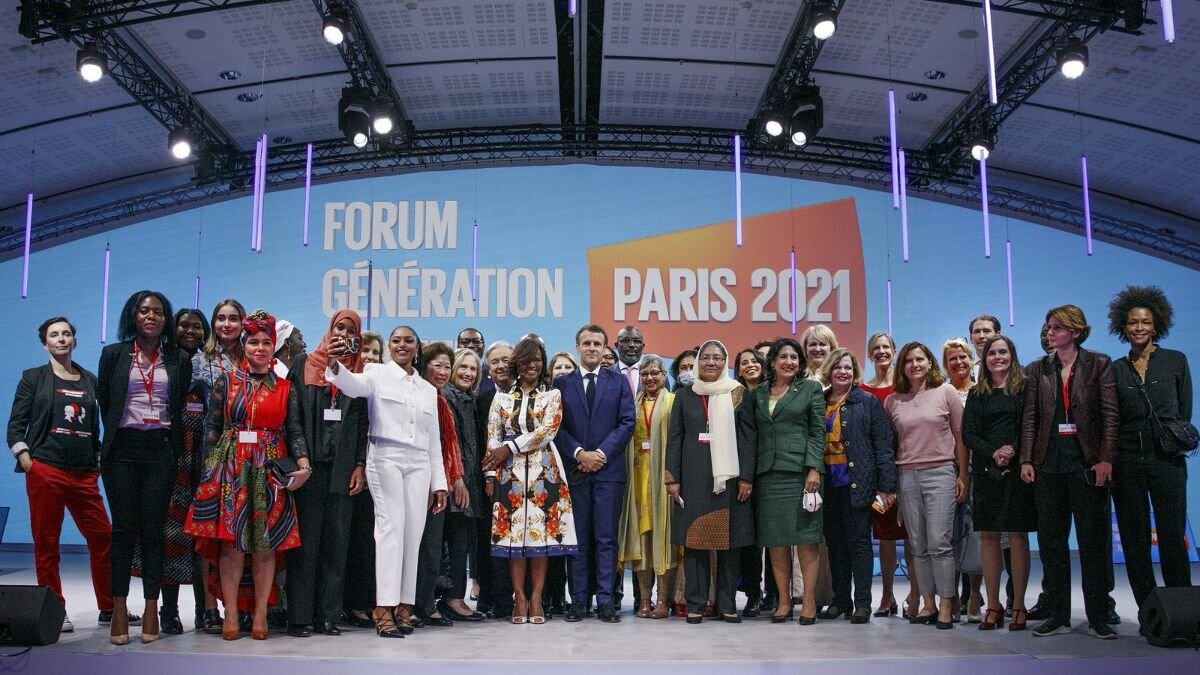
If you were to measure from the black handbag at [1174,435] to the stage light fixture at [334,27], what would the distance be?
6006 mm

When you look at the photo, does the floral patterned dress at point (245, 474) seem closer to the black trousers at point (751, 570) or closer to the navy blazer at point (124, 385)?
the navy blazer at point (124, 385)

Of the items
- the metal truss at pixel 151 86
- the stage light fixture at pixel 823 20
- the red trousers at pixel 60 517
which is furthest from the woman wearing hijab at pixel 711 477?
the metal truss at pixel 151 86

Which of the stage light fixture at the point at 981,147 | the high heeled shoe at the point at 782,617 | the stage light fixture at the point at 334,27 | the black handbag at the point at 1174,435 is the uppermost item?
the stage light fixture at the point at 334,27

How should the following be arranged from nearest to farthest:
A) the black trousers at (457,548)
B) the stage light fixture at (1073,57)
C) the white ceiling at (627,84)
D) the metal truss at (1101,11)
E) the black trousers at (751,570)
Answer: the black trousers at (457,548) < the black trousers at (751,570) < the metal truss at (1101,11) < the stage light fixture at (1073,57) < the white ceiling at (627,84)

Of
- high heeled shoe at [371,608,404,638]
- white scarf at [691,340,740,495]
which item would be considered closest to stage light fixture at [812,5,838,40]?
white scarf at [691,340,740,495]

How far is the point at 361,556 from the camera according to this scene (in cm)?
430

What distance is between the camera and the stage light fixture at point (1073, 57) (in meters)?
7.43

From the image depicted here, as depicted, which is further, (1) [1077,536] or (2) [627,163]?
(2) [627,163]

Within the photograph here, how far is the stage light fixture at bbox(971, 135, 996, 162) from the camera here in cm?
881

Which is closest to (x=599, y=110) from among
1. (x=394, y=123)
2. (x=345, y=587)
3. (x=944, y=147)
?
(x=394, y=123)

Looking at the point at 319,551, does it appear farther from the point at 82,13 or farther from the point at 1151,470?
the point at 82,13

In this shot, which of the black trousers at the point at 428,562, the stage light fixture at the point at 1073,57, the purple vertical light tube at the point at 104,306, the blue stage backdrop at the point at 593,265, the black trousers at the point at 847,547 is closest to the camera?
the black trousers at the point at 428,562

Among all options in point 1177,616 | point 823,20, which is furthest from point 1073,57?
point 1177,616

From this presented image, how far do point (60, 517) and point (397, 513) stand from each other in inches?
58.5
